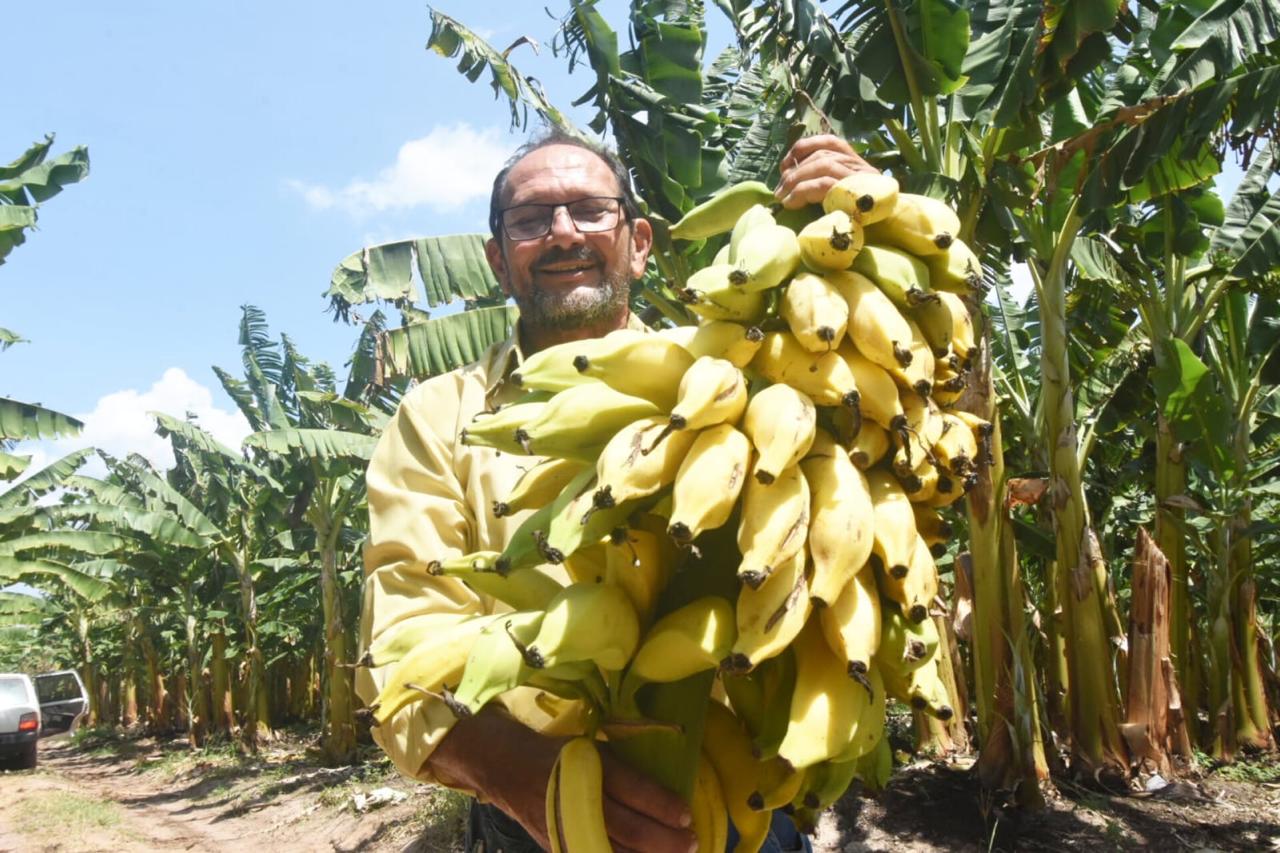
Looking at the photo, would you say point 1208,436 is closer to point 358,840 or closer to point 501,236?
point 501,236

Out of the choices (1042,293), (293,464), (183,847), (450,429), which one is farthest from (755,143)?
(183,847)

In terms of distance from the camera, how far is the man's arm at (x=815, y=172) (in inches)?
50.6

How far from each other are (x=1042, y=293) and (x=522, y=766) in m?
5.43

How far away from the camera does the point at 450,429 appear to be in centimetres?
189

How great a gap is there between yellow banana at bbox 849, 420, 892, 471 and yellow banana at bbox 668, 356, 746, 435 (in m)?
0.14

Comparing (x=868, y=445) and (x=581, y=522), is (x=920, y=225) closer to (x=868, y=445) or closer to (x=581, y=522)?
(x=868, y=445)

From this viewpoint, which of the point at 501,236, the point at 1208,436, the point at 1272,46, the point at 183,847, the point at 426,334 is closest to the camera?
the point at 501,236

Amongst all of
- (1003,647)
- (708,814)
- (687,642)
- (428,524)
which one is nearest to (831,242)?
(687,642)

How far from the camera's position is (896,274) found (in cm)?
116

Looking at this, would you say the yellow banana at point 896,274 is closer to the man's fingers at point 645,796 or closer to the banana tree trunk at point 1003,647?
the man's fingers at point 645,796

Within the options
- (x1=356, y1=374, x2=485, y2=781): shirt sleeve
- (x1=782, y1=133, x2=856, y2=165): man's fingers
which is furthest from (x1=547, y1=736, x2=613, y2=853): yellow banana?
(x1=782, y1=133, x2=856, y2=165): man's fingers

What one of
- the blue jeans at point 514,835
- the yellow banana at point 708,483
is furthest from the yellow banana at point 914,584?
the blue jeans at point 514,835

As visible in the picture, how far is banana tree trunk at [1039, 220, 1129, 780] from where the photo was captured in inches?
222

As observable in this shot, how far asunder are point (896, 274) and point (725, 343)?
9.2 inches
